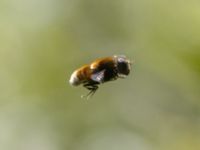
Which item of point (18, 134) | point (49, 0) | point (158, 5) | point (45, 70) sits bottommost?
point (18, 134)

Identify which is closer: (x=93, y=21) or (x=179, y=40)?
(x=179, y=40)

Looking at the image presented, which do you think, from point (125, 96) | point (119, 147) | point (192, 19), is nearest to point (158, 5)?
point (192, 19)

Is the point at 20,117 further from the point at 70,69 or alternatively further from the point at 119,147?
the point at 119,147

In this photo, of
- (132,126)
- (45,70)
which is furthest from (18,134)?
(132,126)

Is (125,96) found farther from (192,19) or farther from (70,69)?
(192,19)

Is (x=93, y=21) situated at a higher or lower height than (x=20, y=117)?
higher

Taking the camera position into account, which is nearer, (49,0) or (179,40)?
(179,40)
